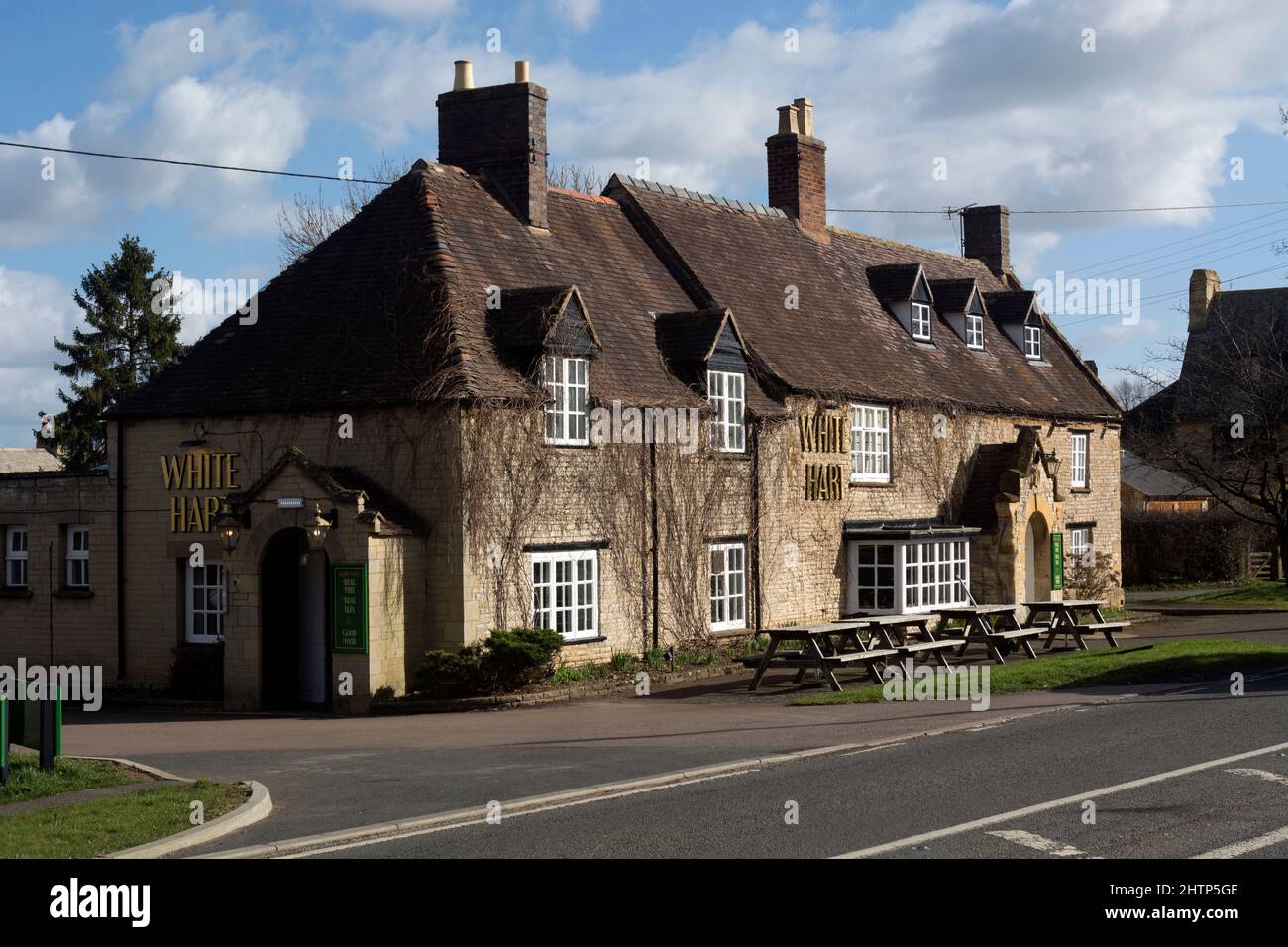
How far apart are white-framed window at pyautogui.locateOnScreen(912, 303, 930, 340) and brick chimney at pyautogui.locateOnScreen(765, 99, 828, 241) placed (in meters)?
2.75

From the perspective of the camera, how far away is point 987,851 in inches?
380

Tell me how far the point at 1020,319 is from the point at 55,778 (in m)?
29.1

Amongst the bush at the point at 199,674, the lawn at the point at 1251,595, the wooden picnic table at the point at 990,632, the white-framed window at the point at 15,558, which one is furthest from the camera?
the lawn at the point at 1251,595

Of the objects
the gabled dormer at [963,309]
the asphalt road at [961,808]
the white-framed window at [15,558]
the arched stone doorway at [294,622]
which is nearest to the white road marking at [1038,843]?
the asphalt road at [961,808]

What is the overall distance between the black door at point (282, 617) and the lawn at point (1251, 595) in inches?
983

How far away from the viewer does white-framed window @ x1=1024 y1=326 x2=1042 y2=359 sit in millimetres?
37250

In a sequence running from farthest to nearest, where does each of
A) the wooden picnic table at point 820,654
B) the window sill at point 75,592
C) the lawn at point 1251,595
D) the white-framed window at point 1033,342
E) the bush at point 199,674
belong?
the lawn at point 1251,595 < the white-framed window at point 1033,342 < the window sill at point 75,592 < the bush at point 199,674 < the wooden picnic table at point 820,654

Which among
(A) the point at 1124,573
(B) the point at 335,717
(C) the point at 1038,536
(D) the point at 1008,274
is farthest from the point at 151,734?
(A) the point at 1124,573

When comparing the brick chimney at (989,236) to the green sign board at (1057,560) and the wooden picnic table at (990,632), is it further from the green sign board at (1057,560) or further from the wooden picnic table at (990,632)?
the wooden picnic table at (990,632)

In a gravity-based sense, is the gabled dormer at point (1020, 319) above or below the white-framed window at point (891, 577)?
above

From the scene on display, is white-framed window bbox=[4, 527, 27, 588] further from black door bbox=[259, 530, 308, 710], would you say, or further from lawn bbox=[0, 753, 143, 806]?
lawn bbox=[0, 753, 143, 806]

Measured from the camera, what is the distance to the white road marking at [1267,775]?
1213cm

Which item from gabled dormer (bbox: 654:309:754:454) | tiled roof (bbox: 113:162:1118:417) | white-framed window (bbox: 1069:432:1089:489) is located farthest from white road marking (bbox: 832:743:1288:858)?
white-framed window (bbox: 1069:432:1089:489)

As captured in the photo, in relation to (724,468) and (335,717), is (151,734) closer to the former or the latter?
(335,717)
